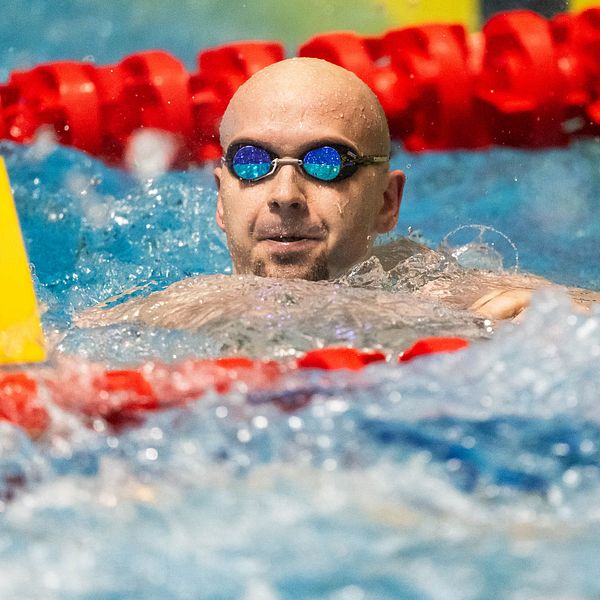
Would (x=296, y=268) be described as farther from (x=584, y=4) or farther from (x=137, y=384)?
(x=584, y=4)

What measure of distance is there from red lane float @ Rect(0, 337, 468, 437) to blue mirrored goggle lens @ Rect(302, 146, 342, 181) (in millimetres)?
670

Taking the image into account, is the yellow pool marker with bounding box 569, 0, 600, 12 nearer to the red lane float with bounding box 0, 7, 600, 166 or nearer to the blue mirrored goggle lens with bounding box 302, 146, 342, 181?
the red lane float with bounding box 0, 7, 600, 166

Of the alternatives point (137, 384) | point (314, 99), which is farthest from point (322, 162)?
point (137, 384)

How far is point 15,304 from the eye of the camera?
5.16 feet

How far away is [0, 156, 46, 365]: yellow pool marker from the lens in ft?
4.96

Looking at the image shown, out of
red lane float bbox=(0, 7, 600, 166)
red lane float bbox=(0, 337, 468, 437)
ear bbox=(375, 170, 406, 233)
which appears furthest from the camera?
red lane float bbox=(0, 7, 600, 166)

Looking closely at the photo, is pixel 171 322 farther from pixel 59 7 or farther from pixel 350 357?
pixel 59 7

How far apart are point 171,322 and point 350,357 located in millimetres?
537

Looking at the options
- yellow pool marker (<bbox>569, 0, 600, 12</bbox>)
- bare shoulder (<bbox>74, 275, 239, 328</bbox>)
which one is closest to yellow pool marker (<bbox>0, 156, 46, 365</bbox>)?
bare shoulder (<bbox>74, 275, 239, 328</bbox>)

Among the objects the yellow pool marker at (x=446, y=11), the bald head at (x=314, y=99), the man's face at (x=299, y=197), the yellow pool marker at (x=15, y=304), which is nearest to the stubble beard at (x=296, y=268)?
the man's face at (x=299, y=197)

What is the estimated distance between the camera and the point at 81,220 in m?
2.97

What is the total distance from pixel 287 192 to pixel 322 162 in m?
0.11

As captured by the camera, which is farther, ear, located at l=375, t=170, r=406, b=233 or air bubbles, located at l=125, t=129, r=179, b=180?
air bubbles, located at l=125, t=129, r=179, b=180

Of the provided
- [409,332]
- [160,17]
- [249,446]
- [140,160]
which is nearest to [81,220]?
[140,160]
